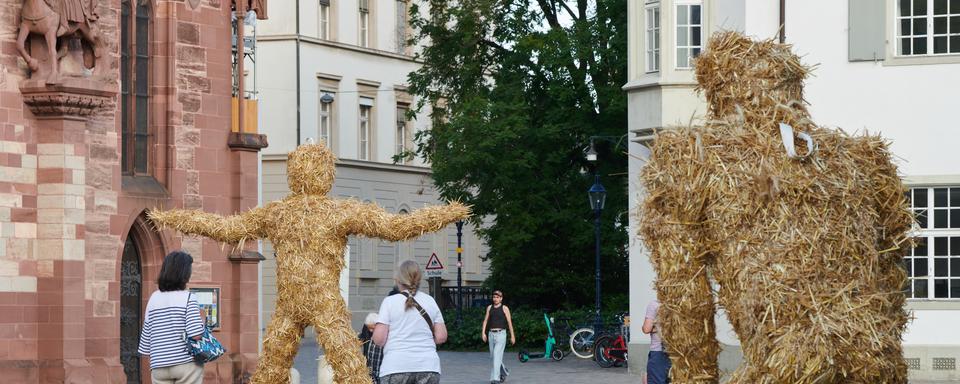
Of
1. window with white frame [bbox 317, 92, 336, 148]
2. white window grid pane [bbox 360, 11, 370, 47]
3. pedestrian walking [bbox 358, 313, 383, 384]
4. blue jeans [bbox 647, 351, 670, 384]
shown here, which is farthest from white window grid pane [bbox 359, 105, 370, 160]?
blue jeans [bbox 647, 351, 670, 384]

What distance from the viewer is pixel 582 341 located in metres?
36.1

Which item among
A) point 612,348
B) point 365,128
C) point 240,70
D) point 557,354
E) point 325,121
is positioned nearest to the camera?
point 240,70

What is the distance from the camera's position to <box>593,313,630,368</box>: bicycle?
32.2 metres

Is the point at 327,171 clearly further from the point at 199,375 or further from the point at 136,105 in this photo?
the point at 136,105

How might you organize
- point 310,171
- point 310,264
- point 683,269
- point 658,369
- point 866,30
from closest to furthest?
point 683,269 < point 310,264 < point 310,171 < point 658,369 < point 866,30

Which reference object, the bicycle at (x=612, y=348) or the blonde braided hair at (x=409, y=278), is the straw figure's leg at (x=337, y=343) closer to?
the blonde braided hair at (x=409, y=278)

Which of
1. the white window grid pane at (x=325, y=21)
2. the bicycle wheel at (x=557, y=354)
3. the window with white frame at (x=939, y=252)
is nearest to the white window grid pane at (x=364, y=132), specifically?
the white window grid pane at (x=325, y=21)

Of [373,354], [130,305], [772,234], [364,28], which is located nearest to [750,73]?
[772,234]

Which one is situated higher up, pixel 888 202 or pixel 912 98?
pixel 912 98

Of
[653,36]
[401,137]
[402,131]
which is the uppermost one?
[653,36]

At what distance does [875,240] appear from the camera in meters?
8.06

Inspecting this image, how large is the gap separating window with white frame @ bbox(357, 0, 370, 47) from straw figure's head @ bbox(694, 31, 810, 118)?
48867 millimetres

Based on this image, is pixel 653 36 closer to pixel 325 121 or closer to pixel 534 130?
pixel 534 130

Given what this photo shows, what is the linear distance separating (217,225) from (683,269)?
6.35 metres
